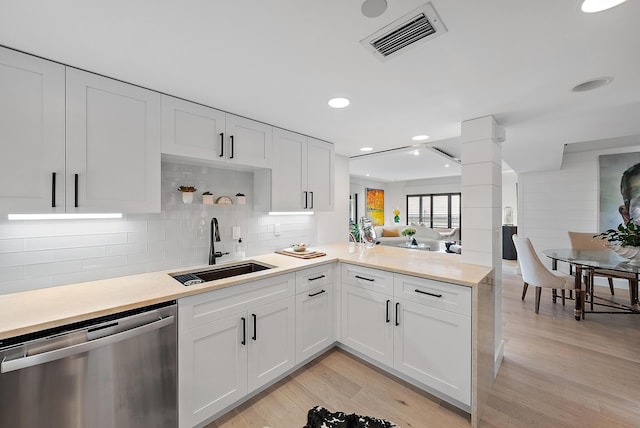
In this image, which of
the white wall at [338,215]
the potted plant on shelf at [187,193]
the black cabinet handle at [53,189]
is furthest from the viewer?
the white wall at [338,215]

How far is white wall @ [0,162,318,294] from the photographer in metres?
1.53

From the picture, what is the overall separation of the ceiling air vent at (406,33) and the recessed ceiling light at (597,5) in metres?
0.51

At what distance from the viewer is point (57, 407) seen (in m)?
1.17

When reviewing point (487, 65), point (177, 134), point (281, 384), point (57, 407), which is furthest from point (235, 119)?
point (281, 384)

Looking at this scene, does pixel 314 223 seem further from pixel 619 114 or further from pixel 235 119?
pixel 619 114

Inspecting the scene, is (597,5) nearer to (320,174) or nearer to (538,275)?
(320,174)

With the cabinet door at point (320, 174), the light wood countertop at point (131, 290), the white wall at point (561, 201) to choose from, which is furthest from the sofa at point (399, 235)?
the light wood countertop at point (131, 290)

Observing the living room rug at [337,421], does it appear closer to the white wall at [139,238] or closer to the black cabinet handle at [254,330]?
the black cabinet handle at [254,330]

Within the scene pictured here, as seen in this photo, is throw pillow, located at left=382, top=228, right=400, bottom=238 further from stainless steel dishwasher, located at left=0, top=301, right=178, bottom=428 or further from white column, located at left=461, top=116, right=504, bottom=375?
stainless steel dishwasher, located at left=0, top=301, right=178, bottom=428

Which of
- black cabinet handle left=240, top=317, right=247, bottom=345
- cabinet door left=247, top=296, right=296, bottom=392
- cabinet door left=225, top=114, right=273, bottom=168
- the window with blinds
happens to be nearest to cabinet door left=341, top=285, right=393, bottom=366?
cabinet door left=247, top=296, right=296, bottom=392

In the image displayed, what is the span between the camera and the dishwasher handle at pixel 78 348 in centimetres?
106

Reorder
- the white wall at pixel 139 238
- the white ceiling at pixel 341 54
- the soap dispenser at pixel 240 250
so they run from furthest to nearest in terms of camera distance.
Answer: the soap dispenser at pixel 240 250 → the white wall at pixel 139 238 → the white ceiling at pixel 341 54

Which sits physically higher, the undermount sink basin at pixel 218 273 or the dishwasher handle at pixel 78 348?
the undermount sink basin at pixel 218 273

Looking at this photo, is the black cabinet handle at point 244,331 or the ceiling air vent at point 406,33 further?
the black cabinet handle at point 244,331
